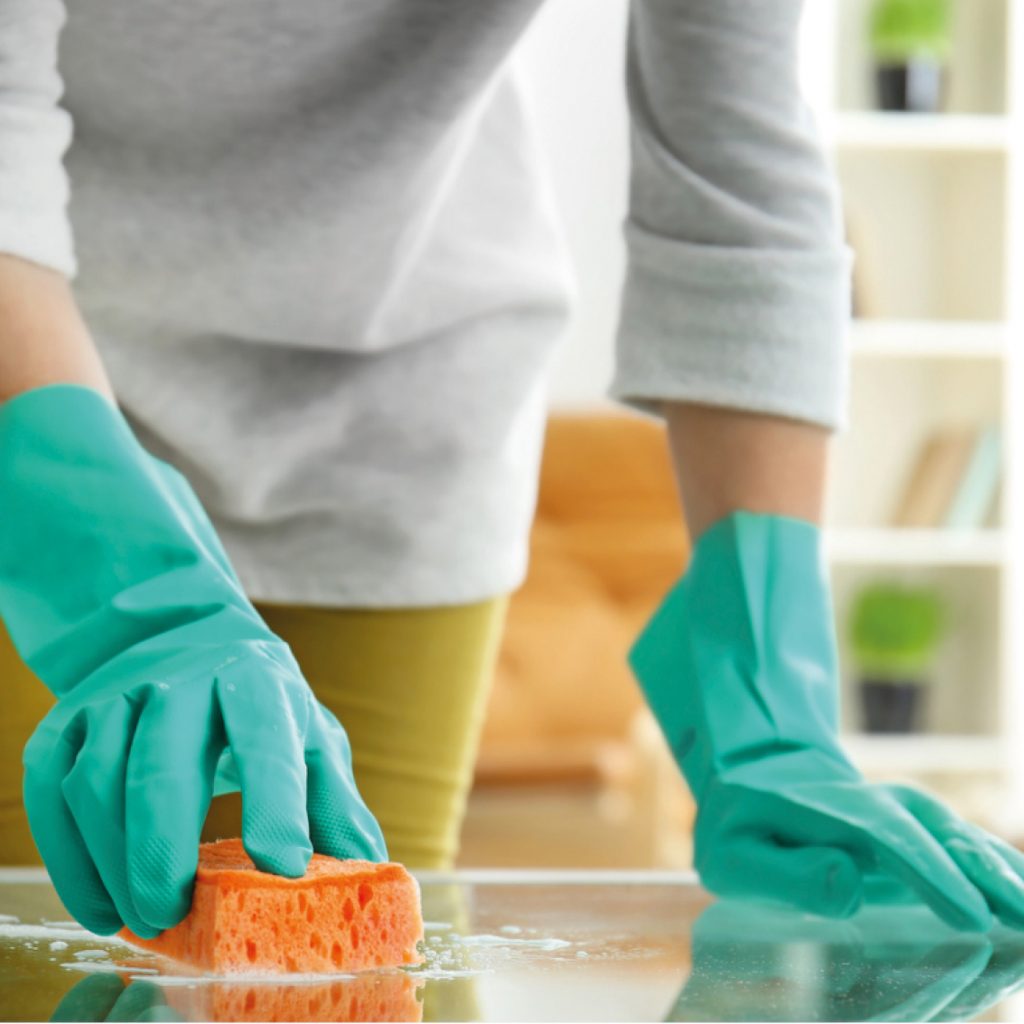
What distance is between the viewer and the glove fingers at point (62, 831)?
0.68 m

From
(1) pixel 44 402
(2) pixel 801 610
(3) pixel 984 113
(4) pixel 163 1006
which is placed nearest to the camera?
(4) pixel 163 1006

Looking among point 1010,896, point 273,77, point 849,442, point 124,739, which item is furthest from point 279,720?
point 849,442

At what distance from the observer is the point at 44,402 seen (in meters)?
0.76

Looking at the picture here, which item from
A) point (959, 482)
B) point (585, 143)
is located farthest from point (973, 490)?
point (585, 143)

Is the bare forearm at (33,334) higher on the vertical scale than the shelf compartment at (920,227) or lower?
higher

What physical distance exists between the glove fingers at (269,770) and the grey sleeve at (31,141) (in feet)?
0.84

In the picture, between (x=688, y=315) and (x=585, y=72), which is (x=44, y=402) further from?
(x=585, y=72)

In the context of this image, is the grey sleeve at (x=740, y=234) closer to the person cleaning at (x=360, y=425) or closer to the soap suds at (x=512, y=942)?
the person cleaning at (x=360, y=425)

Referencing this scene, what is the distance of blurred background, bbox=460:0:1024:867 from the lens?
3.13 metres

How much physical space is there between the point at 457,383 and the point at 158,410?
0.22m

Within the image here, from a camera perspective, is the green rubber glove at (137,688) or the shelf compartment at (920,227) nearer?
the green rubber glove at (137,688)

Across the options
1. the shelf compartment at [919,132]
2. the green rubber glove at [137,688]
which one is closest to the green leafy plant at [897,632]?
the shelf compartment at [919,132]

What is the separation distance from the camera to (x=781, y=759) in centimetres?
91

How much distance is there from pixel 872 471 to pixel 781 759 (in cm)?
Result: 296
